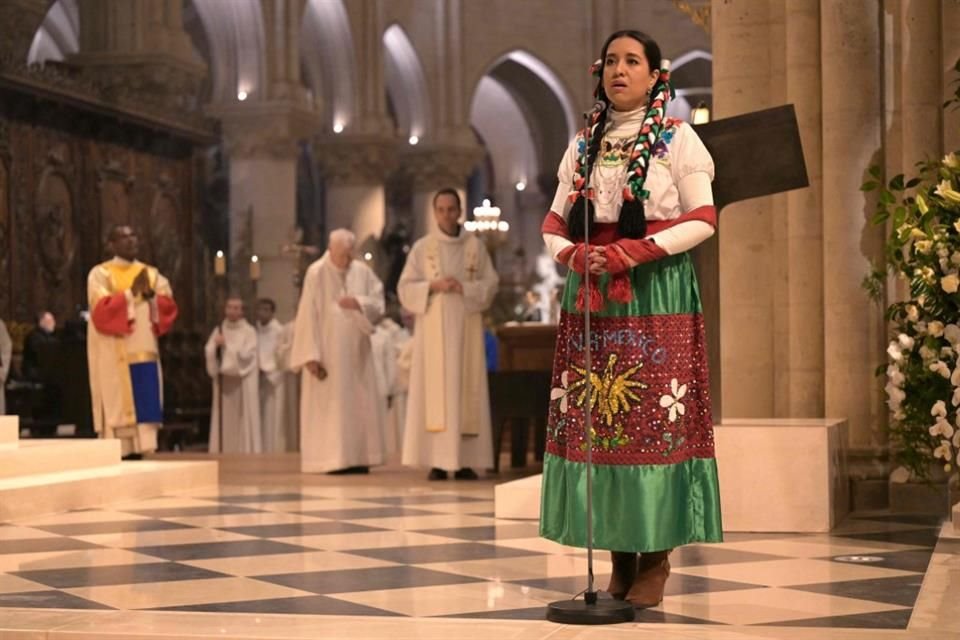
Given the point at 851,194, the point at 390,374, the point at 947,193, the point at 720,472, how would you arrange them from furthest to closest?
the point at 390,374 < the point at 851,194 < the point at 720,472 < the point at 947,193

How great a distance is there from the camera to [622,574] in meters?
5.30

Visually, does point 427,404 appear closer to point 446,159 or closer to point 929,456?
point 929,456

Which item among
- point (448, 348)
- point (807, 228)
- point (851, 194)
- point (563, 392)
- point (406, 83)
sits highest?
point (406, 83)

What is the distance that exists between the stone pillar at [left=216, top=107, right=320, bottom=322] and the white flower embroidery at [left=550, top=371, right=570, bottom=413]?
20.6 metres

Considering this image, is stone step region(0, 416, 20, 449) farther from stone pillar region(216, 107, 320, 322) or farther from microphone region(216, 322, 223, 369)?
stone pillar region(216, 107, 320, 322)

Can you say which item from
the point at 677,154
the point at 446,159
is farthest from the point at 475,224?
the point at 677,154

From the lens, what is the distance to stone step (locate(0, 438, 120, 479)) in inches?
379

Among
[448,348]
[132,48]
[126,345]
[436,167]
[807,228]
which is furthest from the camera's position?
[436,167]

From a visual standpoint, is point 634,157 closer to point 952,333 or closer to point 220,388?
point 952,333

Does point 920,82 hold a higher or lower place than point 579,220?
higher

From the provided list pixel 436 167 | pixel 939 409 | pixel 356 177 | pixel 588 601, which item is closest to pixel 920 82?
pixel 939 409

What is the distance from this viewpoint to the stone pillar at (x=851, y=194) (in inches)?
345

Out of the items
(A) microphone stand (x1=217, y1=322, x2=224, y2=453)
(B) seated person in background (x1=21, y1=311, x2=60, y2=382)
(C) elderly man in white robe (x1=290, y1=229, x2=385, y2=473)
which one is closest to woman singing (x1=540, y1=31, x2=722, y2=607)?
(C) elderly man in white robe (x1=290, y1=229, x2=385, y2=473)

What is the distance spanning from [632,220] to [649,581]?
1085 mm
